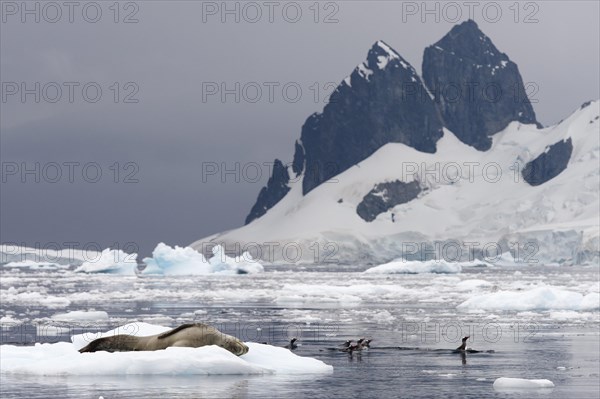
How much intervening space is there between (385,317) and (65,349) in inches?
869

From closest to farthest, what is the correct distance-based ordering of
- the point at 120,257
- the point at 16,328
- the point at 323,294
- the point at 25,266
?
the point at 16,328 → the point at 323,294 → the point at 120,257 → the point at 25,266

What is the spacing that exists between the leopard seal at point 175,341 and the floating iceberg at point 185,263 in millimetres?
94824

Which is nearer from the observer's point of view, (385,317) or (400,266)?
(385,317)

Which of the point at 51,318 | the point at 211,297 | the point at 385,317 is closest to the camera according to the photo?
the point at 51,318

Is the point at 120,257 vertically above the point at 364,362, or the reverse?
the point at 120,257

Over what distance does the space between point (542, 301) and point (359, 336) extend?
60.8 feet

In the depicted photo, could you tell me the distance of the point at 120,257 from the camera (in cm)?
12500

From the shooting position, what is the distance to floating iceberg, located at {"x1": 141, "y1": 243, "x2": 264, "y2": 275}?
390 ft

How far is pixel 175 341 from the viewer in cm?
2080

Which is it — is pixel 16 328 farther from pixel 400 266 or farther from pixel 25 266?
pixel 25 266

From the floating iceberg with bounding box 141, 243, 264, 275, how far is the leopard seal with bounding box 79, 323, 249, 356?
94824 millimetres

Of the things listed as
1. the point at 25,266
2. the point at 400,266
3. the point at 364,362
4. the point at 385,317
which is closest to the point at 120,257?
the point at 400,266

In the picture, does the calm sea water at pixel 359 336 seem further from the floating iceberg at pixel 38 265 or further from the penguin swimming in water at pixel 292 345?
the floating iceberg at pixel 38 265

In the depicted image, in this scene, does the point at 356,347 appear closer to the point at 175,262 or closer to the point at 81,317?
the point at 81,317
